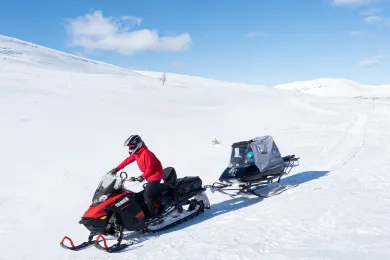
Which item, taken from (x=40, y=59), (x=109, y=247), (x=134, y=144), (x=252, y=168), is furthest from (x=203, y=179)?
(x=40, y=59)

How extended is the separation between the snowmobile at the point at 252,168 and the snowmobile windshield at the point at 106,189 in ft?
10.3

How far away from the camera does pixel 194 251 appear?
594 centimetres

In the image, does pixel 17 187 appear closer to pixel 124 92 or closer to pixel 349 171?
pixel 349 171

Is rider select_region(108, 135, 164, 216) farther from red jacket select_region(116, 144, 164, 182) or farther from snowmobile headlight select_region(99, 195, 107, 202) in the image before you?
snowmobile headlight select_region(99, 195, 107, 202)

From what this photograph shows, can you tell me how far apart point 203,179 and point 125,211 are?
5782mm

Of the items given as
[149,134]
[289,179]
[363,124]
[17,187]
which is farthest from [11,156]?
[363,124]

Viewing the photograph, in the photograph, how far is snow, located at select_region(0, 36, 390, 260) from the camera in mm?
6125

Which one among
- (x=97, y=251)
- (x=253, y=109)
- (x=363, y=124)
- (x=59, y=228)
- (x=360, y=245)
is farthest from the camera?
(x=253, y=109)

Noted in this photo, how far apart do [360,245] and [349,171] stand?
245 inches

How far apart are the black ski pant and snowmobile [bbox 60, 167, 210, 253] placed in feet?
0.39

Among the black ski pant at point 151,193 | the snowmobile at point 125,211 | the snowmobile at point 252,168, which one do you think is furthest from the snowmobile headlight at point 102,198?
the snowmobile at point 252,168

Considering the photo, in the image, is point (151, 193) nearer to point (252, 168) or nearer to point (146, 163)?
point (146, 163)

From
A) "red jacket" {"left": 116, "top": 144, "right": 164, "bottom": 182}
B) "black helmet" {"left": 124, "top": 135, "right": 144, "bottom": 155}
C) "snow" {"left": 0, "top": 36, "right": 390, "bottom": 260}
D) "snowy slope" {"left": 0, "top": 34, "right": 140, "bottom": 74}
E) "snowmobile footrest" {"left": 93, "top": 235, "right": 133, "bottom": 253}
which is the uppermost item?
"snowy slope" {"left": 0, "top": 34, "right": 140, "bottom": 74}

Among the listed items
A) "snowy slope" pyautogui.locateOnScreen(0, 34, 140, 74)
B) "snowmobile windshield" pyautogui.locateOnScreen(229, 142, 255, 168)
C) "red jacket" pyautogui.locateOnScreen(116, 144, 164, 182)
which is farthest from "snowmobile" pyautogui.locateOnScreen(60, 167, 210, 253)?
"snowy slope" pyautogui.locateOnScreen(0, 34, 140, 74)
